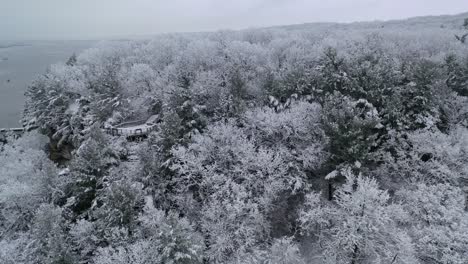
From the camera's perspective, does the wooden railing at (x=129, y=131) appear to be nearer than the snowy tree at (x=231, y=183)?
No

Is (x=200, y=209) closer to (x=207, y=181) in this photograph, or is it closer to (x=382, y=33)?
(x=207, y=181)

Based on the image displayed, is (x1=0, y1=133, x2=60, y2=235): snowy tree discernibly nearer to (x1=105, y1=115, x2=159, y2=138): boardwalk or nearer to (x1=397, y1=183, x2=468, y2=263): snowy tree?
(x1=105, y1=115, x2=159, y2=138): boardwalk

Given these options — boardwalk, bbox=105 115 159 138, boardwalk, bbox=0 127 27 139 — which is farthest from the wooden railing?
boardwalk, bbox=0 127 27 139

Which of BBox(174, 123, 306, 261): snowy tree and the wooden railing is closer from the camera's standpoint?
BBox(174, 123, 306, 261): snowy tree

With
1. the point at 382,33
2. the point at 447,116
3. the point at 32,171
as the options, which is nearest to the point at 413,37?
the point at 382,33

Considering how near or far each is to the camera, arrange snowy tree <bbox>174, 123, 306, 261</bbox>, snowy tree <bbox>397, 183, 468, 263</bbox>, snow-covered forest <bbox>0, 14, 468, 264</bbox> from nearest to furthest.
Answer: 1. snowy tree <bbox>397, 183, 468, 263</bbox>
2. snow-covered forest <bbox>0, 14, 468, 264</bbox>
3. snowy tree <bbox>174, 123, 306, 261</bbox>

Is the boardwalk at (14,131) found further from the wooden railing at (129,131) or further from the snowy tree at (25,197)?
the snowy tree at (25,197)

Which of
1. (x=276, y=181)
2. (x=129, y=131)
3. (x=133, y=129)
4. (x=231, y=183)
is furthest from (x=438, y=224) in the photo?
(x=133, y=129)

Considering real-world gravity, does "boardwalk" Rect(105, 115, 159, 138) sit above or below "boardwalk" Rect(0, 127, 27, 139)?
above

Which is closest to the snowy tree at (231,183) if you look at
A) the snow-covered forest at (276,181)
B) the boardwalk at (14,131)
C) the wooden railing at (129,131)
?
the snow-covered forest at (276,181)
